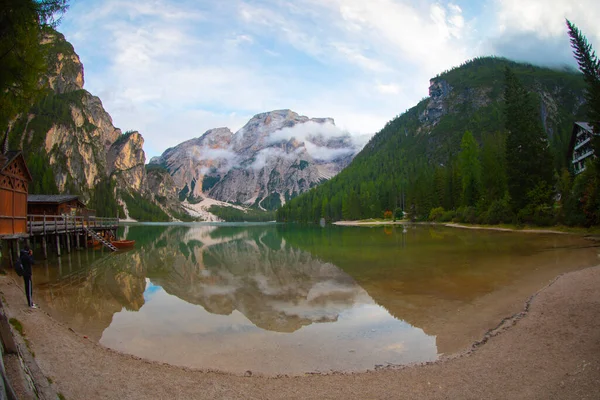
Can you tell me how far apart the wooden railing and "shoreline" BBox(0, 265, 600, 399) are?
27.5 meters

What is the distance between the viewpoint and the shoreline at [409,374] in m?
7.37

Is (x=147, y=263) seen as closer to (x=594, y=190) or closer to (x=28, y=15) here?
(x=28, y=15)

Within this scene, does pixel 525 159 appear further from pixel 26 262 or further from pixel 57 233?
pixel 57 233

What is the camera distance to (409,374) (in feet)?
28.1

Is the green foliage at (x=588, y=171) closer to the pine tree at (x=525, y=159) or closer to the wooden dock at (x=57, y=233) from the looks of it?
the pine tree at (x=525, y=159)

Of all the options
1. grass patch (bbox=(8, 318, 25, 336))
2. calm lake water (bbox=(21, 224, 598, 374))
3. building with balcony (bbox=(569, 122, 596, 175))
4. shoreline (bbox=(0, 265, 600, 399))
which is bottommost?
calm lake water (bbox=(21, 224, 598, 374))

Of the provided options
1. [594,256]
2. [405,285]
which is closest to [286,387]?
[405,285]

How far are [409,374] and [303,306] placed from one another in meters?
8.39

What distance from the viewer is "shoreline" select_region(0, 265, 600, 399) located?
7.37 meters

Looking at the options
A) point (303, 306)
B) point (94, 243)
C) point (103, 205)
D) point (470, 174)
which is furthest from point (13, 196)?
point (103, 205)

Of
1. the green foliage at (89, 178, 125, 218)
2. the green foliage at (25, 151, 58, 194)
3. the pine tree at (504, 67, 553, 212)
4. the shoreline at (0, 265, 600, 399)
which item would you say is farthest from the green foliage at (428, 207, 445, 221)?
the green foliage at (89, 178, 125, 218)

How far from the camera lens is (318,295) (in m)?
18.7

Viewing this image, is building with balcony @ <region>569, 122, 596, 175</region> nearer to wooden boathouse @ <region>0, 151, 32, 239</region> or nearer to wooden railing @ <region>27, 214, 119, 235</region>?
wooden boathouse @ <region>0, 151, 32, 239</region>

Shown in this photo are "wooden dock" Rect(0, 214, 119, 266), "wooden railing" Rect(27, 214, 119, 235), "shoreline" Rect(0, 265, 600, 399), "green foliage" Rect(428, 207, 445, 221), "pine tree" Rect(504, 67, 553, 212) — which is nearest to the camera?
"shoreline" Rect(0, 265, 600, 399)
